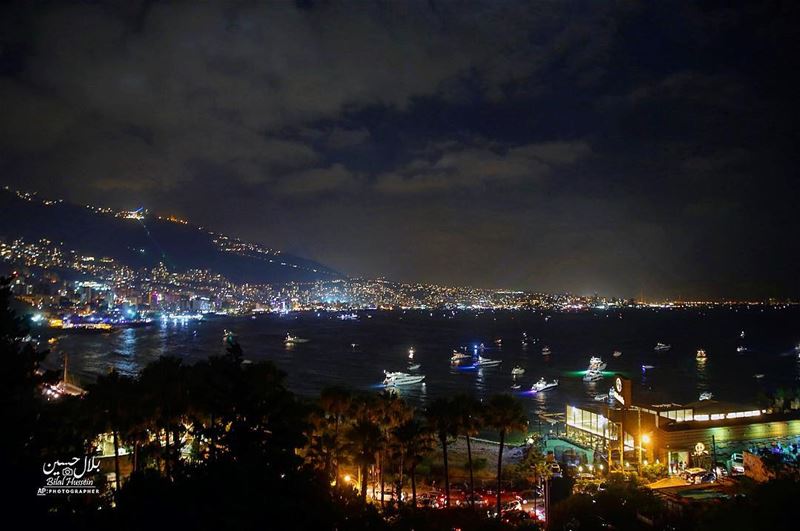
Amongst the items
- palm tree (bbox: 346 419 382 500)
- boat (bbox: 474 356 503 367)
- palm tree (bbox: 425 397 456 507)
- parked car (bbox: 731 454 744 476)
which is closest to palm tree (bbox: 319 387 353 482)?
palm tree (bbox: 346 419 382 500)

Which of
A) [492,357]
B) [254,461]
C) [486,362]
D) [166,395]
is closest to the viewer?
[254,461]

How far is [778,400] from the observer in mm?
30766

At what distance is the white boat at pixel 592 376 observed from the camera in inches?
2393

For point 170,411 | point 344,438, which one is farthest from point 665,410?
point 170,411

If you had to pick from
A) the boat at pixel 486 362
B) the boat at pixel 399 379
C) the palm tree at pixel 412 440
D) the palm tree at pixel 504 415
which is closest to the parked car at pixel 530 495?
the palm tree at pixel 504 415

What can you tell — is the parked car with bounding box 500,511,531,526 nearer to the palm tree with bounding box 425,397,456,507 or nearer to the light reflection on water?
the palm tree with bounding box 425,397,456,507

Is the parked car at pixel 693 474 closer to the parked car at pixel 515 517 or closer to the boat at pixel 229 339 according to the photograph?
the parked car at pixel 515 517

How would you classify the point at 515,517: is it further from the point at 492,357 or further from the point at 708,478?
the point at 492,357

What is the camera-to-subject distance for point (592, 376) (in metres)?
62.2

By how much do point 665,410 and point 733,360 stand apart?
213 feet

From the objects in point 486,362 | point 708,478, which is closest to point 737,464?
point 708,478

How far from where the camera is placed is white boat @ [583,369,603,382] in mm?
60775

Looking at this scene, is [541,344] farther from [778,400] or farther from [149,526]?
[149,526]

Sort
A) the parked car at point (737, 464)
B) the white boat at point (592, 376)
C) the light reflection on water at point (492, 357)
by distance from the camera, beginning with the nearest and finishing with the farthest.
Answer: the parked car at point (737, 464), the light reflection on water at point (492, 357), the white boat at point (592, 376)
